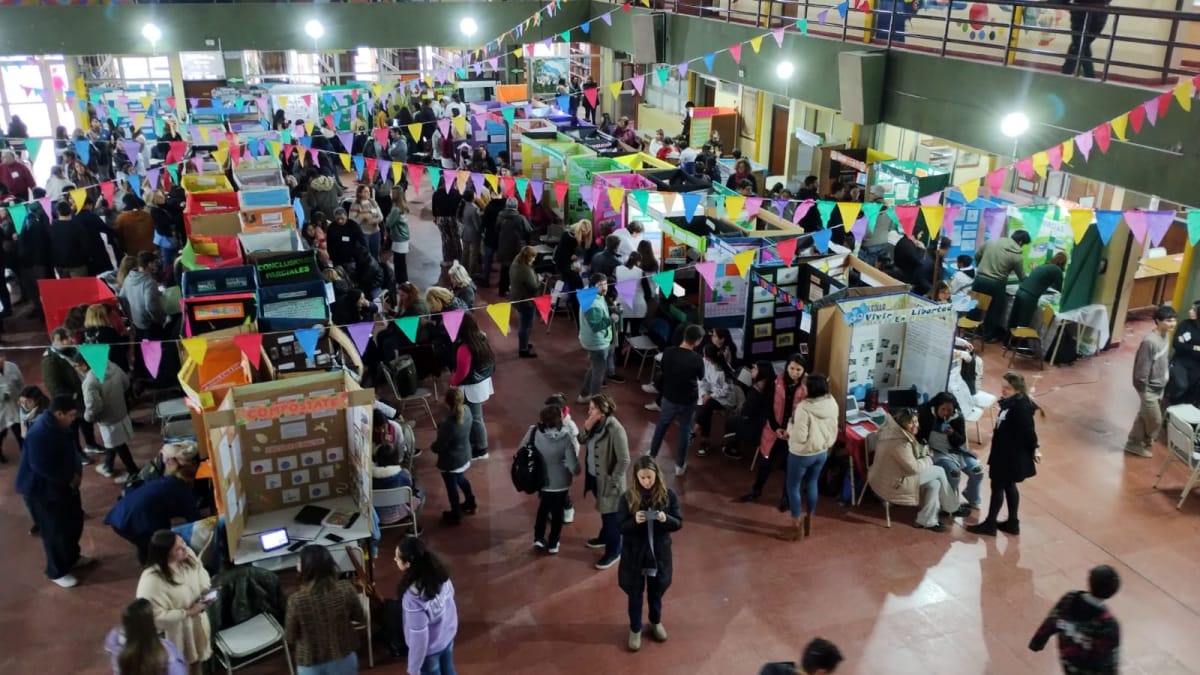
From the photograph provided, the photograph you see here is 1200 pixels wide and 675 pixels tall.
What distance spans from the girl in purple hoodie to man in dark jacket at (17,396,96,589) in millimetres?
2864

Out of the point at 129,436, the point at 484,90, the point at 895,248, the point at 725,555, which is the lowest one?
the point at 725,555

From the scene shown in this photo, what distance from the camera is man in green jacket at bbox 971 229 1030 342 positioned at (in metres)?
10.4

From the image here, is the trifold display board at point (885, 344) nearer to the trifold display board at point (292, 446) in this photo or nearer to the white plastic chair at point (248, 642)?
the trifold display board at point (292, 446)

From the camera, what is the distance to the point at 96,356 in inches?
274

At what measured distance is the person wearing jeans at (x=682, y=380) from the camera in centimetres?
731

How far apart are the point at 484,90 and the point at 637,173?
10.2m

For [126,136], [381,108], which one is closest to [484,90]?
[381,108]

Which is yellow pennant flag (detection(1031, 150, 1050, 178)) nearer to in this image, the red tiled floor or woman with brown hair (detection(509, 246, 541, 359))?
the red tiled floor

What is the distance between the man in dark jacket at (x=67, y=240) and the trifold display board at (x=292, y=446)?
6181 millimetres

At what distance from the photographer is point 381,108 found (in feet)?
62.3

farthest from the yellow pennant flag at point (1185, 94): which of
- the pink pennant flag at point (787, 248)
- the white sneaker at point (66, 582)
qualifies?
the white sneaker at point (66, 582)

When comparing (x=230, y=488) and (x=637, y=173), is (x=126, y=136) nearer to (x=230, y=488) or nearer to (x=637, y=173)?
(x=637, y=173)

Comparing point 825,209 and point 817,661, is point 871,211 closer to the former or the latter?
point 825,209

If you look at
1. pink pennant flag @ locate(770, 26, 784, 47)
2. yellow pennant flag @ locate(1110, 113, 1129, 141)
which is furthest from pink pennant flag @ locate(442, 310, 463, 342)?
pink pennant flag @ locate(770, 26, 784, 47)
